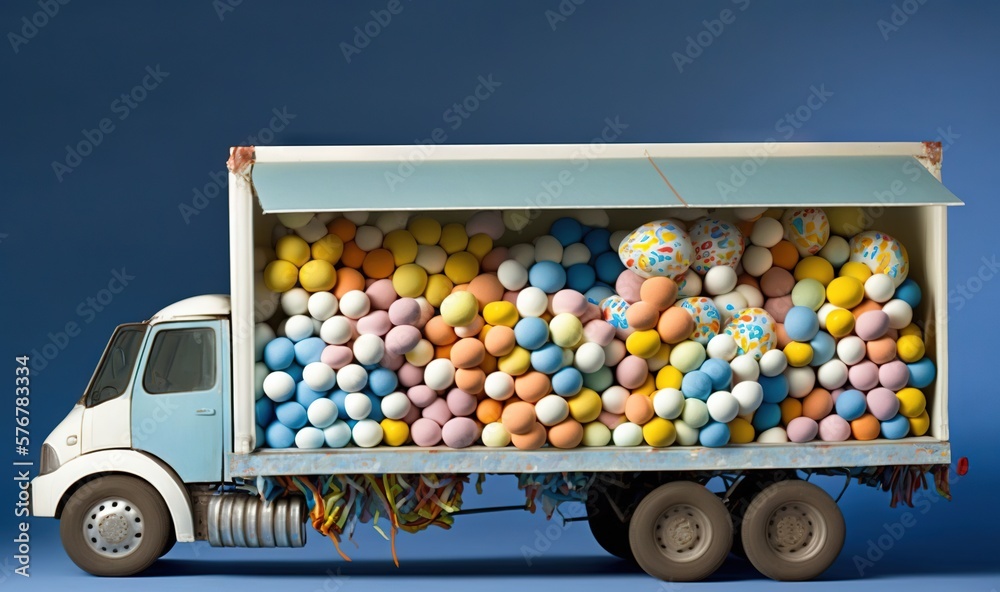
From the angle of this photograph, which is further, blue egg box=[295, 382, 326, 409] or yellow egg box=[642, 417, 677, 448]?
blue egg box=[295, 382, 326, 409]

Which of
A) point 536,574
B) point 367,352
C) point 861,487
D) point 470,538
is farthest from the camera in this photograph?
point 861,487

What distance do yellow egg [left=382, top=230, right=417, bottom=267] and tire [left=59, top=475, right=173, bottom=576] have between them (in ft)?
7.12

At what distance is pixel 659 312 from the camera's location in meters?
8.98

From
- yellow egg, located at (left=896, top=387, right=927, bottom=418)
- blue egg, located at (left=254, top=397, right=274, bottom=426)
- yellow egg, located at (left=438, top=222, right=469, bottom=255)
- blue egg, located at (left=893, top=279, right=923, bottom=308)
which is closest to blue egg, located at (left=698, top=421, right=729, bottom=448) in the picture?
yellow egg, located at (left=896, top=387, right=927, bottom=418)

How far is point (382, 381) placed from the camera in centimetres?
894

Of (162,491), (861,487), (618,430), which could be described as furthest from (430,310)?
(861,487)

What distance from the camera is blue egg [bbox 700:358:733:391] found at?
8875 mm

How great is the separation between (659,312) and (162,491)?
11.1 feet

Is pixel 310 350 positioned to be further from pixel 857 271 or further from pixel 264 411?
pixel 857 271

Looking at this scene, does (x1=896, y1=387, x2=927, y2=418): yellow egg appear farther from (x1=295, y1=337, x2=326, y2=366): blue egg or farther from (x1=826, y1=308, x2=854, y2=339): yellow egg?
(x1=295, y1=337, x2=326, y2=366): blue egg

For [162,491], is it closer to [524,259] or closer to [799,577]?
[524,259]

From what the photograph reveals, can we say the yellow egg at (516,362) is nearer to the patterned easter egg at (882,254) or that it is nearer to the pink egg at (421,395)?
the pink egg at (421,395)

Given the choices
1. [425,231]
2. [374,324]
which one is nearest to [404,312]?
[374,324]

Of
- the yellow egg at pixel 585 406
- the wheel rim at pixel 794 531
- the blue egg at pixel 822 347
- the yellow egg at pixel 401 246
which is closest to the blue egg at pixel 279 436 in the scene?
the yellow egg at pixel 401 246
